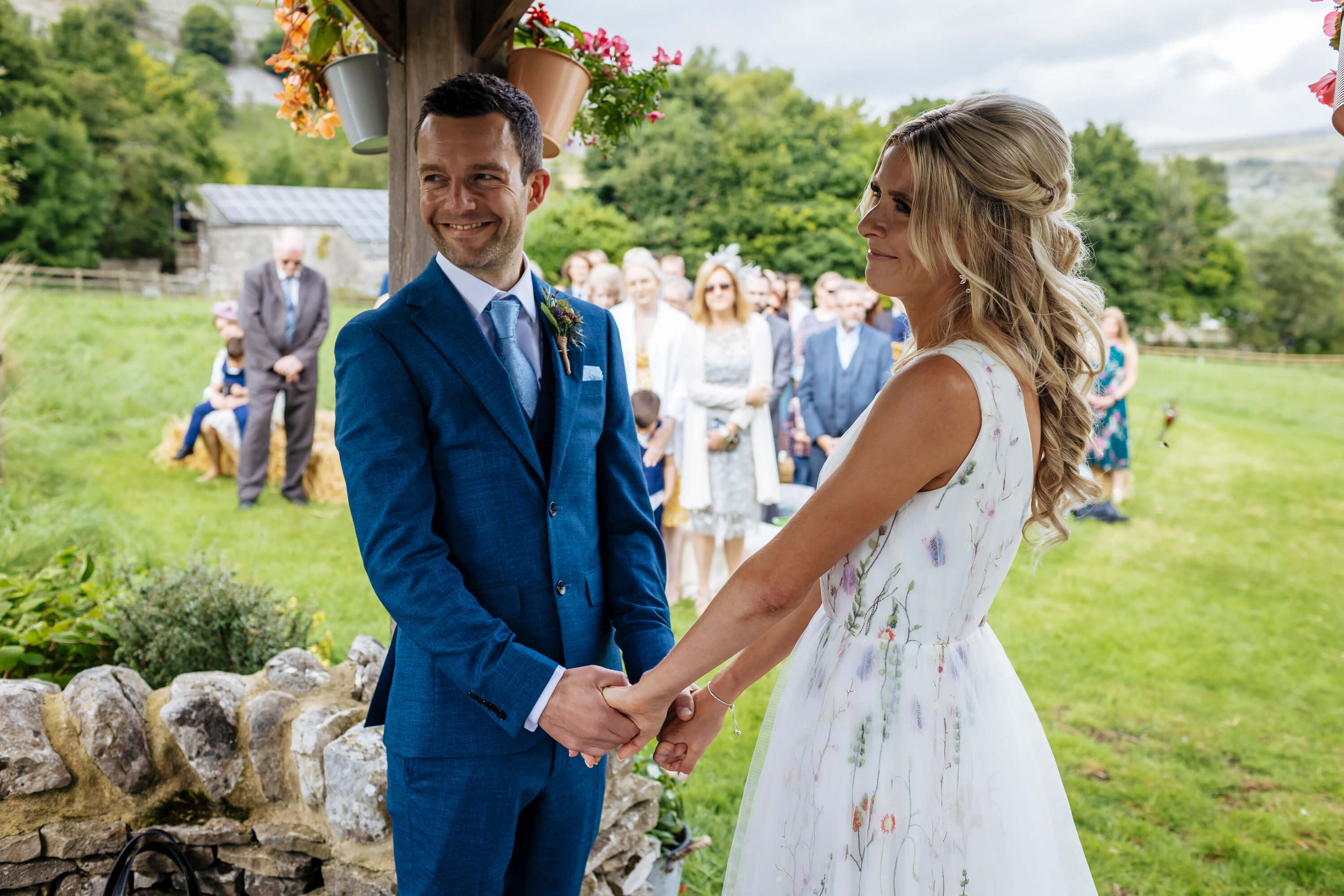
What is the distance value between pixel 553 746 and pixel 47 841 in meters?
1.60

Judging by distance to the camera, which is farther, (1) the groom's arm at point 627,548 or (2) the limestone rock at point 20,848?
(2) the limestone rock at point 20,848

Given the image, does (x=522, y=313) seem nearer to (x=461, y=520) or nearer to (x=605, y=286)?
(x=461, y=520)

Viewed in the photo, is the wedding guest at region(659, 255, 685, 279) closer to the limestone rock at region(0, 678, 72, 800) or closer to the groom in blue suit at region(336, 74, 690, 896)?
the limestone rock at region(0, 678, 72, 800)

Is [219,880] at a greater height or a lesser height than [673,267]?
lesser

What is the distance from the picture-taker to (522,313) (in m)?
1.86

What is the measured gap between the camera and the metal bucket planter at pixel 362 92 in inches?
97.1

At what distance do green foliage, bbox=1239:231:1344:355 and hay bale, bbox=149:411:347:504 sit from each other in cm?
5368

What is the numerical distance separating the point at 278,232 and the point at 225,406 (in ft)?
109

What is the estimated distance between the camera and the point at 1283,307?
52250 mm

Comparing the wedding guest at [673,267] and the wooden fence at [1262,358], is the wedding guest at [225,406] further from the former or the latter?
the wooden fence at [1262,358]

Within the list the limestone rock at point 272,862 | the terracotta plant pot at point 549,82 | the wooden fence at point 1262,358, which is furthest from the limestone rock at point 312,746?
the wooden fence at point 1262,358

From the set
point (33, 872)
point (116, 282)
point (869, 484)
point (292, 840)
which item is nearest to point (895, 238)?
point (869, 484)

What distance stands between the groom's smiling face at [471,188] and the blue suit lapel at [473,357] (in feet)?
0.38

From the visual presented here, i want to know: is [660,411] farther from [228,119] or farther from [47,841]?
[228,119]
